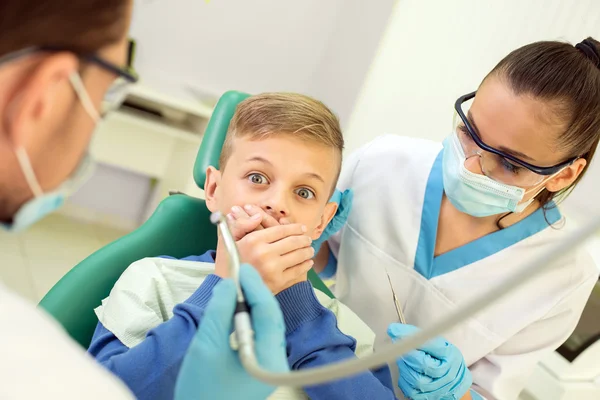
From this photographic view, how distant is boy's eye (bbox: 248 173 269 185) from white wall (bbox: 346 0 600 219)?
47.7 inches

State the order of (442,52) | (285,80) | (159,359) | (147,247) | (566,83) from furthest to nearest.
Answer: (285,80), (442,52), (147,247), (566,83), (159,359)

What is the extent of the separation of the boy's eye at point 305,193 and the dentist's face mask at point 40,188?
62 centimetres

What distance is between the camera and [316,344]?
3.56ft

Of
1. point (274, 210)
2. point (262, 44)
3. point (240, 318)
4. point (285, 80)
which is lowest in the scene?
point (285, 80)

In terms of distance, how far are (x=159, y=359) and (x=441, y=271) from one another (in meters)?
0.88

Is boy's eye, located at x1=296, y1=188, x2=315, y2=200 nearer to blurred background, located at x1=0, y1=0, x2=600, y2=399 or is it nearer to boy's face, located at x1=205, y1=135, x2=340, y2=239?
boy's face, located at x1=205, y1=135, x2=340, y2=239

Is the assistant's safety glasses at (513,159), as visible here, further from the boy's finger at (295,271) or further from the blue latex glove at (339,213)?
the boy's finger at (295,271)

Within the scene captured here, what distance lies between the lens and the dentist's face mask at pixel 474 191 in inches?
52.3

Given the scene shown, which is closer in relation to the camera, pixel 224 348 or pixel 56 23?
pixel 56 23

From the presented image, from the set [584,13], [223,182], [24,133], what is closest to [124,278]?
[223,182]

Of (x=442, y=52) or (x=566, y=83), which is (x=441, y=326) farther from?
(x=442, y=52)

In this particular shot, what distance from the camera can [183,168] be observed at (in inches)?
112

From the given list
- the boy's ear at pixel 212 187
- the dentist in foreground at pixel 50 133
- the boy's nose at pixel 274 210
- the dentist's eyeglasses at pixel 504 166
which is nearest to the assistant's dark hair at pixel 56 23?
the dentist in foreground at pixel 50 133

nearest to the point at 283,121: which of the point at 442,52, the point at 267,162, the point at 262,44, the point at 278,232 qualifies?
the point at 267,162
